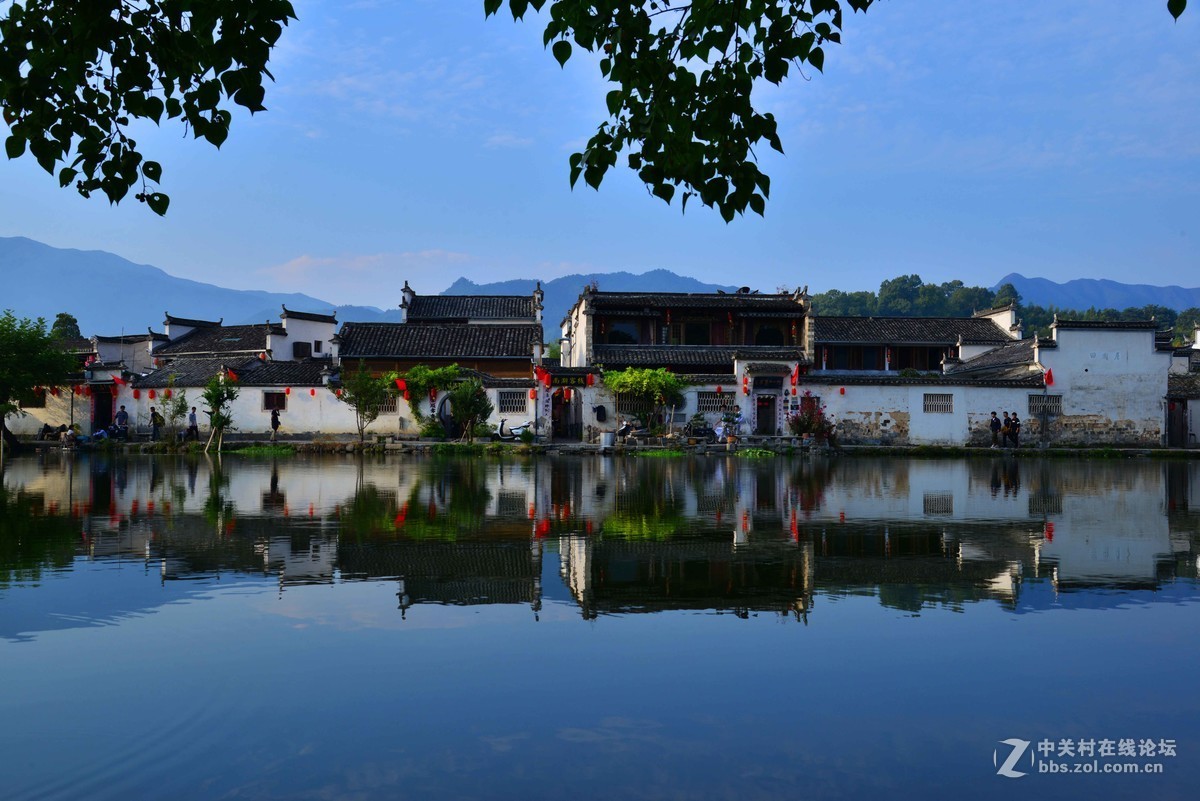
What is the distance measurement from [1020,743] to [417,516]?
910 centimetres

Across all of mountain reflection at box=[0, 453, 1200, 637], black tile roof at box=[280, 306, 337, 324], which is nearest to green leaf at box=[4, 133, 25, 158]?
mountain reflection at box=[0, 453, 1200, 637]

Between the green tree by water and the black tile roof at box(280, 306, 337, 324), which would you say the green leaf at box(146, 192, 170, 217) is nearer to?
the green tree by water

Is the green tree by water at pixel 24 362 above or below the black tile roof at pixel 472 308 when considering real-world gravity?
below

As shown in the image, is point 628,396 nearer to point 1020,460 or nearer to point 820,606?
point 1020,460

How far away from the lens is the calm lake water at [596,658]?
3.79 meters

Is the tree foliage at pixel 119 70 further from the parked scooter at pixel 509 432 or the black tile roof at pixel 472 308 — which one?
the black tile roof at pixel 472 308

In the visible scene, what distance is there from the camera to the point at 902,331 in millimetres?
43594

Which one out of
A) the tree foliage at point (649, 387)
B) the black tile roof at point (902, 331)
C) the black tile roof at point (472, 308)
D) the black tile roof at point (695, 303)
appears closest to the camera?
the tree foliage at point (649, 387)

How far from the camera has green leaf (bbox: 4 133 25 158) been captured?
4031 millimetres

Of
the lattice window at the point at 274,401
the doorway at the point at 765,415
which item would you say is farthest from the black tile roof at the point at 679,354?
the lattice window at the point at 274,401

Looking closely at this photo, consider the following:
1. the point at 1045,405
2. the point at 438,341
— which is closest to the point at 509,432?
the point at 438,341

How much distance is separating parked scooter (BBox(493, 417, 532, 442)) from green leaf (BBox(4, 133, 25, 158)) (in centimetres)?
2761

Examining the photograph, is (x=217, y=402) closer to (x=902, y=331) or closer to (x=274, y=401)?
Answer: (x=274, y=401)

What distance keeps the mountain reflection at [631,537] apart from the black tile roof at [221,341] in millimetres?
24968
